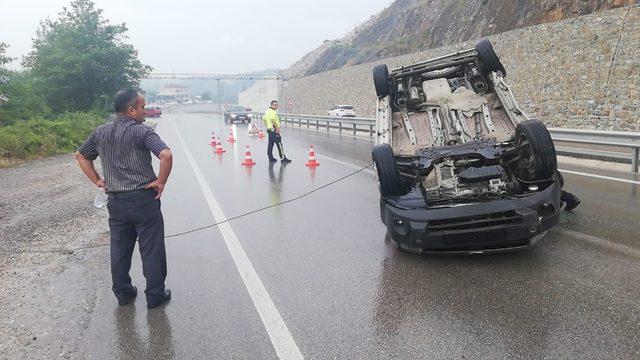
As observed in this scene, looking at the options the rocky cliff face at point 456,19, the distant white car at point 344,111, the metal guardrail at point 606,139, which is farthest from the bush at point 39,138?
the rocky cliff face at point 456,19

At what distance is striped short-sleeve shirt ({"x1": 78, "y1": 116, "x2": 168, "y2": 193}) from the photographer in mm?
3895

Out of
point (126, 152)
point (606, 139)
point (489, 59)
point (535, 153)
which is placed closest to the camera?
point (126, 152)

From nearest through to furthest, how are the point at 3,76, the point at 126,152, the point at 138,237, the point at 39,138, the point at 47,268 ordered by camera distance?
the point at 126,152 < the point at 138,237 < the point at 47,268 < the point at 39,138 < the point at 3,76

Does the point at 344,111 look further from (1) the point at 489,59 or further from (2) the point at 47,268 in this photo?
(2) the point at 47,268

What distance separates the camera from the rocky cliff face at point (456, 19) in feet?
72.8

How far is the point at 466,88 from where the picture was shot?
23.9 feet

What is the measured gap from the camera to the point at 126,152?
12.8ft

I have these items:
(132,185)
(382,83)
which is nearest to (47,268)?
(132,185)

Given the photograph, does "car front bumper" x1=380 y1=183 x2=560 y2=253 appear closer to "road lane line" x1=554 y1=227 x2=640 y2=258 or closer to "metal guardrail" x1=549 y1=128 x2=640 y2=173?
"road lane line" x1=554 y1=227 x2=640 y2=258

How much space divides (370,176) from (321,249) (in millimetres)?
4868

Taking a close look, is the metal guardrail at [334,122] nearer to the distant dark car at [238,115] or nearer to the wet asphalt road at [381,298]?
the distant dark car at [238,115]

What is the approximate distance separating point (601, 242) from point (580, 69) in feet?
47.9

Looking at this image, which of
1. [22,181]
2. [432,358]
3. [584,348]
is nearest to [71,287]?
[432,358]

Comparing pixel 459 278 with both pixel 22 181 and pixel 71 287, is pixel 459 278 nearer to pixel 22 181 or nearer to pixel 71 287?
pixel 71 287
